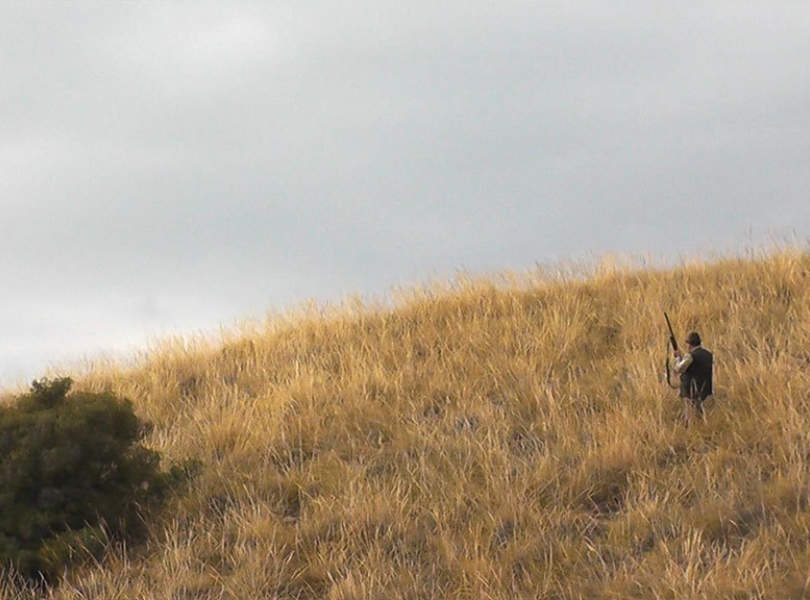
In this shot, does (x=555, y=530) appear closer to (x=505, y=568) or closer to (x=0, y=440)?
(x=505, y=568)

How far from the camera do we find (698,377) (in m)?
8.70

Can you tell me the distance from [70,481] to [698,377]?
18.5 feet

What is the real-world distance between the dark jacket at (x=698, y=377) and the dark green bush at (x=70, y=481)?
4737 mm

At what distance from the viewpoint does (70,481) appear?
8.68 metres

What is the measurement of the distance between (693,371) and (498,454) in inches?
73.8

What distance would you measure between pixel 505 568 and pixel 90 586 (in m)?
3.30

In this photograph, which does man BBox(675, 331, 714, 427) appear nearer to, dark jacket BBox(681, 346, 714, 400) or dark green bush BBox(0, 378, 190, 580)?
dark jacket BBox(681, 346, 714, 400)

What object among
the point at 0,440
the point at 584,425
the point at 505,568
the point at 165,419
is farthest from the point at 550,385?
the point at 0,440

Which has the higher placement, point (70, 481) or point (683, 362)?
point (683, 362)

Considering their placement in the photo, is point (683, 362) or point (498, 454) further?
point (498, 454)

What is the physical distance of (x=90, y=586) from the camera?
779cm

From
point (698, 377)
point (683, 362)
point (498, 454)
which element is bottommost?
point (498, 454)

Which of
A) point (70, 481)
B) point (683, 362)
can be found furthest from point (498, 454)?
point (70, 481)

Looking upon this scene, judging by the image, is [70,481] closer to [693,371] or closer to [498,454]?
[498,454]
